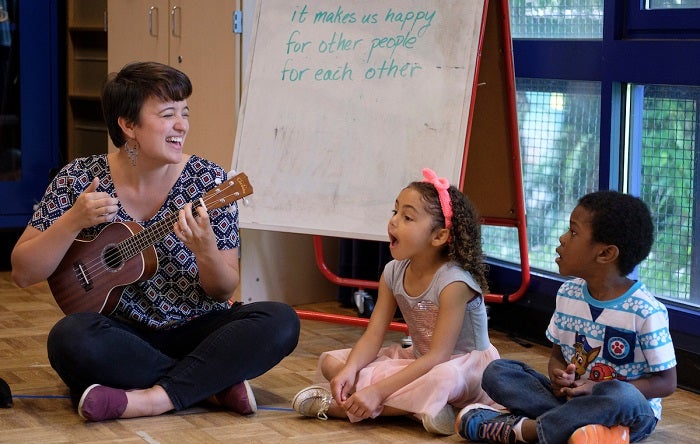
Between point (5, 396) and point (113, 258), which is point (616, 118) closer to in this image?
point (113, 258)

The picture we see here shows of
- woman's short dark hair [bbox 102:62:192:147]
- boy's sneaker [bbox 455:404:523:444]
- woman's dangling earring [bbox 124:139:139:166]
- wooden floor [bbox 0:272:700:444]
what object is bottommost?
wooden floor [bbox 0:272:700:444]

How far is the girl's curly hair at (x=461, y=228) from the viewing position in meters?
2.49

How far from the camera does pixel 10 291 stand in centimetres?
409

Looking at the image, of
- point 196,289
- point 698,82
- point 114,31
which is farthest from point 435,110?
point 114,31

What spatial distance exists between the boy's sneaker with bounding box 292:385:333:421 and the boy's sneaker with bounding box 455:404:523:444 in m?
0.30

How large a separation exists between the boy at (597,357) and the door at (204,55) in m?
1.56

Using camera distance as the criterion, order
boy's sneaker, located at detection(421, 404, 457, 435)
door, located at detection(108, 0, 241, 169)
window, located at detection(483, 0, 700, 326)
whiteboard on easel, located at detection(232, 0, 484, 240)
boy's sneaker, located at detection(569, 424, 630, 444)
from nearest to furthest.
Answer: boy's sneaker, located at detection(569, 424, 630, 444) < boy's sneaker, located at detection(421, 404, 457, 435) < window, located at detection(483, 0, 700, 326) < whiteboard on easel, located at detection(232, 0, 484, 240) < door, located at detection(108, 0, 241, 169)

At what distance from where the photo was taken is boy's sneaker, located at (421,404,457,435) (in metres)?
2.38

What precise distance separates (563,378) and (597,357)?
3.7 inches

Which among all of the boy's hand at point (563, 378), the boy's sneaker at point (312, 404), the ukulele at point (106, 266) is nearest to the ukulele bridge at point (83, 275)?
the ukulele at point (106, 266)

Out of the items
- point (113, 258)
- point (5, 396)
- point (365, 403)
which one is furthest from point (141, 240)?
point (365, 403)

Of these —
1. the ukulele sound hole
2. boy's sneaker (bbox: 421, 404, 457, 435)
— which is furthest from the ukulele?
boy's sneaker (bbox: 421, 404, 457, 435)

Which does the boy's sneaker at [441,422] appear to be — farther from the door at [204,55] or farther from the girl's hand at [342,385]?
the door at [204,55]

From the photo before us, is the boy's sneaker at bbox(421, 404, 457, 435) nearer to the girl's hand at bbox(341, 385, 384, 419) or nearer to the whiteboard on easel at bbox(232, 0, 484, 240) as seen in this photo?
the girl's hand at bbox(341, 385, 384, 419)
